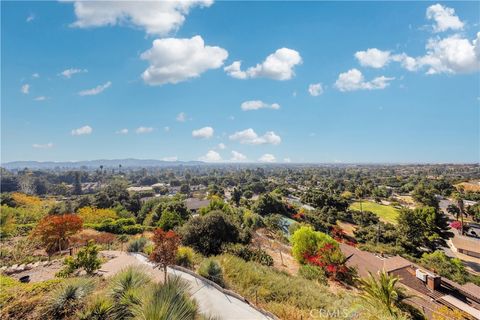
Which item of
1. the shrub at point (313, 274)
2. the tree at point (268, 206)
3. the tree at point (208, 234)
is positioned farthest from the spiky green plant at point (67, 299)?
the tree at point (268, 206)

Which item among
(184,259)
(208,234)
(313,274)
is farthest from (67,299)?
(313,274)

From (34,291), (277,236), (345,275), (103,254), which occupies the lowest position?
(277,236)

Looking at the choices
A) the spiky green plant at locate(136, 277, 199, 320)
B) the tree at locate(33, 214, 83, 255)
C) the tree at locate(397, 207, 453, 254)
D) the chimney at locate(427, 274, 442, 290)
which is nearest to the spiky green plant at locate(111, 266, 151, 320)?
the spiky green plant at locate(136, 277, 199, 320)

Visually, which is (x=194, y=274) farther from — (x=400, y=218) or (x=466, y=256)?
(x=466, y=256)

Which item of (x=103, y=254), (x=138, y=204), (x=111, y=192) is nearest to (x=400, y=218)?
(x=103, y=254)

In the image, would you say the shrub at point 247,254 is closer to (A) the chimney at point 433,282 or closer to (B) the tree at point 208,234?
(B) the tree at point 208,234

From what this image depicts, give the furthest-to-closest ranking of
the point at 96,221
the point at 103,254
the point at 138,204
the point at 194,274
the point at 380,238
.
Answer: the point at 138,204 → the point at 380,238 → the point at 96,221 → the point at 103,254 → the point at 194,274
